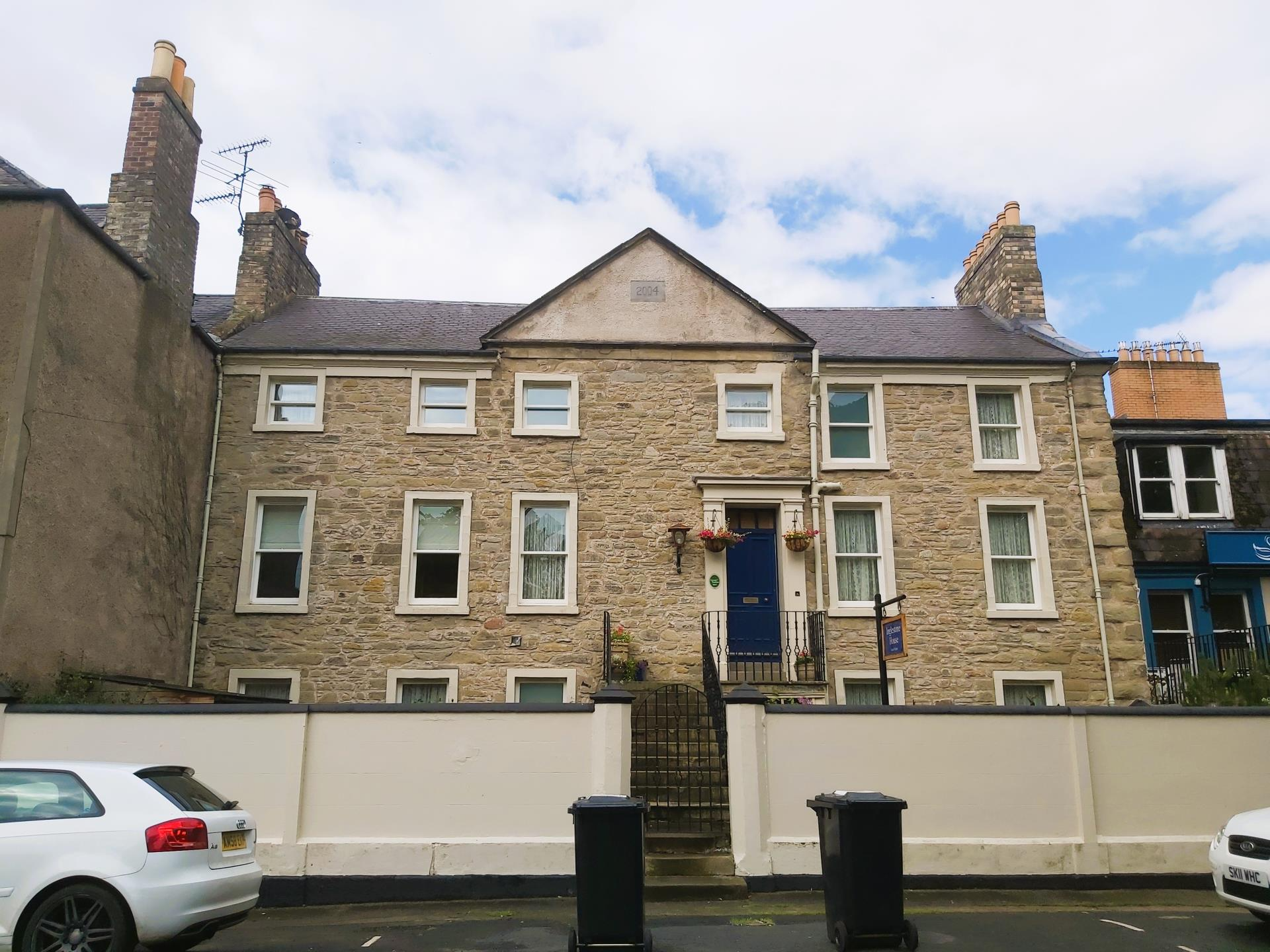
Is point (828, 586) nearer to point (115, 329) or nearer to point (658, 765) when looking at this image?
point (658, 765)

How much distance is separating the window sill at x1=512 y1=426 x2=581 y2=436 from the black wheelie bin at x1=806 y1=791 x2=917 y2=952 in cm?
915

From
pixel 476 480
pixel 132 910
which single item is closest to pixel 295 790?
pixel 132 910

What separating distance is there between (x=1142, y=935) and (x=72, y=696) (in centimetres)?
1120

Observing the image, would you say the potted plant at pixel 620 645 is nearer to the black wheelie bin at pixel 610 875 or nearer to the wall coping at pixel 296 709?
the wall coping at pixel 296 709

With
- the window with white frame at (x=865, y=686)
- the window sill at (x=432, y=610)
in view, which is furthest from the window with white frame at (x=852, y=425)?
the window sill at (x=432, y=610)

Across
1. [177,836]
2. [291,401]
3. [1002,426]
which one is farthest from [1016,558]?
[177,836]

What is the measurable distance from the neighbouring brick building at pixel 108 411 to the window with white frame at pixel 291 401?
83 centimetres

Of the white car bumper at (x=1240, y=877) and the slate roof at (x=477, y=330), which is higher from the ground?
the slate roof at (x=477, y=330)

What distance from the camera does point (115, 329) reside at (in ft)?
41.8

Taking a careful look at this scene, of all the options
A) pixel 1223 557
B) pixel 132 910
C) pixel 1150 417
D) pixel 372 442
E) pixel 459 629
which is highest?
pixel 1150 417

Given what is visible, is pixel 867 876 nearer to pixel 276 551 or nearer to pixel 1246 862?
pixel 1246 862

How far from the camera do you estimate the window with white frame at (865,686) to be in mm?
14797

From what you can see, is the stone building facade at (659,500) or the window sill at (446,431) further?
the window sill at (446,431)

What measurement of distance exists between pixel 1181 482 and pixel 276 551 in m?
16.3
